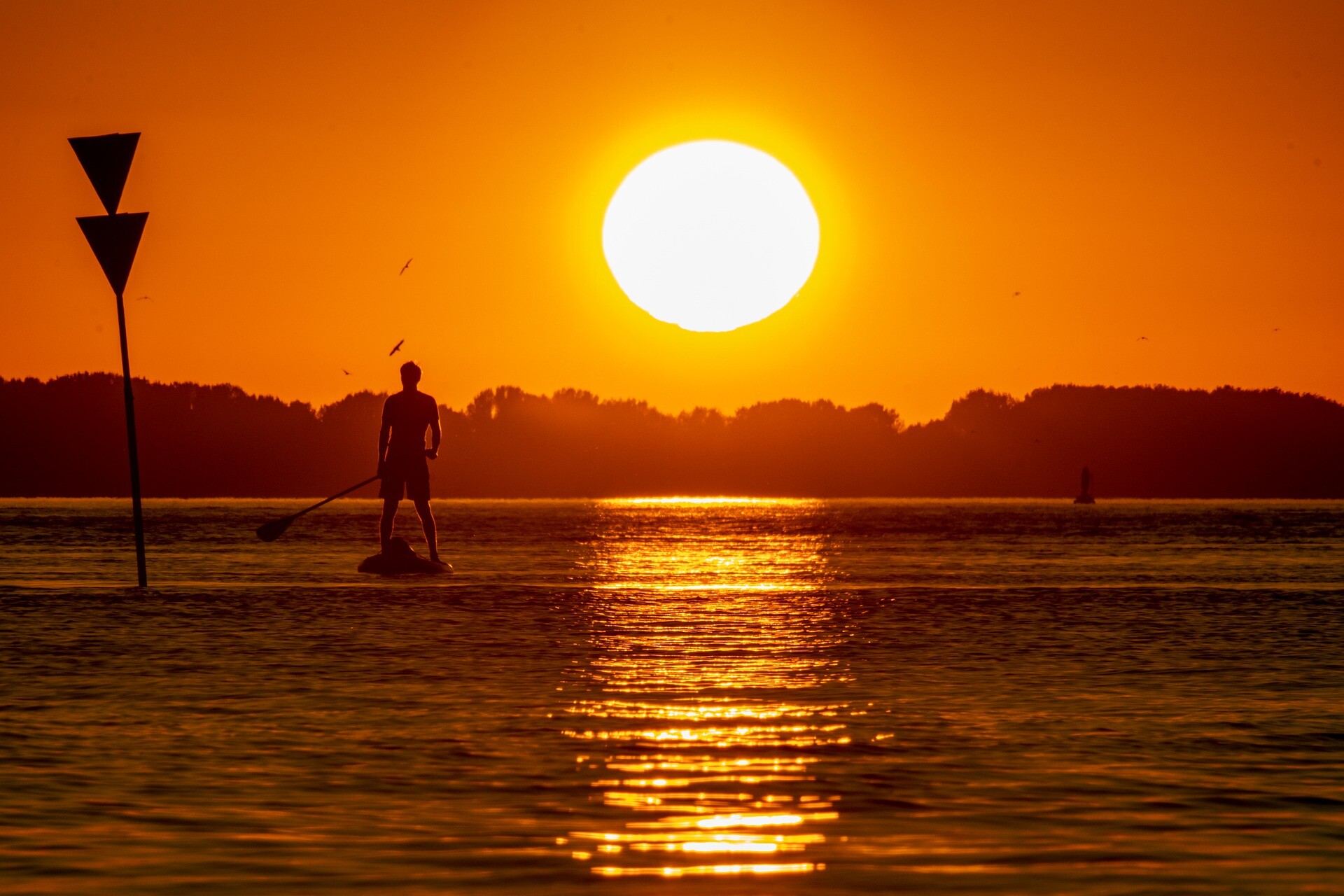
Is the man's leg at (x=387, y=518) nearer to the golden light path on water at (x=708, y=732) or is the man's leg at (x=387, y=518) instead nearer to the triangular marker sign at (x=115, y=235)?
the golden light path on water at (x=708, y=732)

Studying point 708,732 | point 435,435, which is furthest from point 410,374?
point 708,732

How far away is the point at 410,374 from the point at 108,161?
4.76 metres

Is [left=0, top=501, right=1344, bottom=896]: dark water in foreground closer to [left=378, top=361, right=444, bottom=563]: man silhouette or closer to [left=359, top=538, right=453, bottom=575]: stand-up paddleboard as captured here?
[left=378, top=361, right=444, bottom=563]: man silhouette

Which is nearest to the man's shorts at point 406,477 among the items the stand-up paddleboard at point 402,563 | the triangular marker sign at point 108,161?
the stand-up paddleboard at point 402,563

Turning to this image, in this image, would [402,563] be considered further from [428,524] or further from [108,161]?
[108,161]

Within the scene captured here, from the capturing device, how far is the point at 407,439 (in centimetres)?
2064

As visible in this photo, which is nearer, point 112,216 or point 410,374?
point 112,216

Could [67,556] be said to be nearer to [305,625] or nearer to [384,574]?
[384,574]

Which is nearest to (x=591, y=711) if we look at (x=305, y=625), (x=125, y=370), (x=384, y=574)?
(x=305, y=625)

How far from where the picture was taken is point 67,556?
3041 cm

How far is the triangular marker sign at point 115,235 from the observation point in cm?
1702

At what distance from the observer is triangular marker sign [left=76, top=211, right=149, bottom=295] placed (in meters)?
17.0

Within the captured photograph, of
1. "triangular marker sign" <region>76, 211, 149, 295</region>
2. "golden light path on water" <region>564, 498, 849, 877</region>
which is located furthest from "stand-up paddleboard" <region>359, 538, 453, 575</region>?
"triangular marker sign" <region>76, 211, 149, 295</region>

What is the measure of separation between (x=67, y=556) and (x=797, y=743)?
24.9 meters
